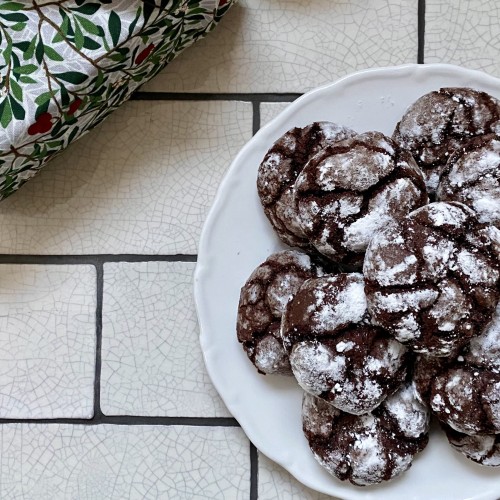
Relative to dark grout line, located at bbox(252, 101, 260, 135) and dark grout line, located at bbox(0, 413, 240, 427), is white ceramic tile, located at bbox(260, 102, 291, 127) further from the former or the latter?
dark grout line, located at bbox(0, 413, 240, 427)

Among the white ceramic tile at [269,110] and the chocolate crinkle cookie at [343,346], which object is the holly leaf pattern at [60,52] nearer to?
the white ceramic tile at [269,110]

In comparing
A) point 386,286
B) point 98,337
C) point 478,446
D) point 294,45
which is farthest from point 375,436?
point 294,45

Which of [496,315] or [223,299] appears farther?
[223,299]

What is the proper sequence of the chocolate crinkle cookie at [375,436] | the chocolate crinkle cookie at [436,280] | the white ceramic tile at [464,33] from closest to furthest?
the chocolate crinkle cookie at [436,280], the chocolate crinkle cookie at [375,436], the white ceramic tile at [464,33]

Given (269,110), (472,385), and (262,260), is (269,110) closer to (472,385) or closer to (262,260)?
(262,260)

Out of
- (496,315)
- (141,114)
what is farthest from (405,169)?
(141,114)

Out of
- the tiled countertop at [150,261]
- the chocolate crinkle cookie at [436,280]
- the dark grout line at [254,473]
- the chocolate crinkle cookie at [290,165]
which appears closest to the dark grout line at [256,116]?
the tiled countertop at [150,261]

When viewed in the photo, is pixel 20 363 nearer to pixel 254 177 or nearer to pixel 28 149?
pixel 28 149

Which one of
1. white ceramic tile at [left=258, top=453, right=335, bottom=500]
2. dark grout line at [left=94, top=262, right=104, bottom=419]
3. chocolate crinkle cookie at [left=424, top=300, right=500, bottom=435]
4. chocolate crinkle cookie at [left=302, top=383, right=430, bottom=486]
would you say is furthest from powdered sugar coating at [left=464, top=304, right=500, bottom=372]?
dark grout line at [left=94, top=262, right=104, bottom=419]
